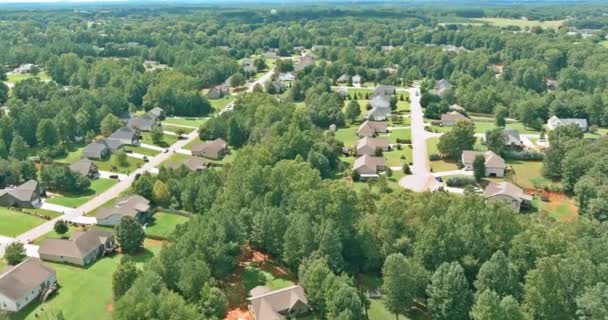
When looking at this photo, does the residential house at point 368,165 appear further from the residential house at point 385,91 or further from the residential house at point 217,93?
the residential house at point 217,93

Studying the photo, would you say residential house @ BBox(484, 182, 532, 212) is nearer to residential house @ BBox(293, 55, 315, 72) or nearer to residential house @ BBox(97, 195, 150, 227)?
residential house @ BBox(97, 195, 150, 227)

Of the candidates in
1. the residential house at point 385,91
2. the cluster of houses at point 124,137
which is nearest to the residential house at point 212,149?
the cluster of houses at point 124,137

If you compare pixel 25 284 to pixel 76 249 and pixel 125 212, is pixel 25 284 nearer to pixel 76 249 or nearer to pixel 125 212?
pixel 76 249

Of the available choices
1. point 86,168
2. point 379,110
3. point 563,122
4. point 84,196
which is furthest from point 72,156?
point 563,122

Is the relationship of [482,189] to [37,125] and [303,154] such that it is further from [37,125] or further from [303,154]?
[37,125]

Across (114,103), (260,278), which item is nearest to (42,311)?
(260,278)

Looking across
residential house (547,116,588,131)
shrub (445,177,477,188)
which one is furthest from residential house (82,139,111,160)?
residential house (547,116,588,131)
